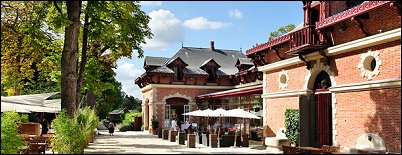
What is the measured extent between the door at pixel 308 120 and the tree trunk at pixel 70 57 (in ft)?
27.1

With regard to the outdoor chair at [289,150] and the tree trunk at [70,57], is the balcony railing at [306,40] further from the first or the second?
the tree trunk at [70,57]

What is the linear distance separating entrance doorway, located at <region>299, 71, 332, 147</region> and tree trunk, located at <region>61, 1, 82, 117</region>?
27.1 ft

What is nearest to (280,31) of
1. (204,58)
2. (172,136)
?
(204,58)

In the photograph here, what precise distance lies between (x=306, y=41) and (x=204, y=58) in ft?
65.2

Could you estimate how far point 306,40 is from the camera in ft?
49.4

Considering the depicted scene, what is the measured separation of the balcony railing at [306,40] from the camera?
47.8ft

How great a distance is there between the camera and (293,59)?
16.6m

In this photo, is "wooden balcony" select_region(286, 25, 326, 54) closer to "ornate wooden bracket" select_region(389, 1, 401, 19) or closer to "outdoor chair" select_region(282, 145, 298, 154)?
"ornate wooden bracket" select_region(389, 1, 401, 19)

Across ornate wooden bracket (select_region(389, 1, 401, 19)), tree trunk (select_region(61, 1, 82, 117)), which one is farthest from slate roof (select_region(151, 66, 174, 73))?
ornate wooden bracket (select_region(389, 1, 401, 19))

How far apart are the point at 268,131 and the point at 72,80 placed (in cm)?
877

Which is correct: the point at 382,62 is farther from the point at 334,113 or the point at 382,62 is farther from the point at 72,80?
the point at 72,80

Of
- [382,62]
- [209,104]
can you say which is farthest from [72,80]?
[209,104]

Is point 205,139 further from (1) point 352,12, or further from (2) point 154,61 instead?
(2) point 154,61

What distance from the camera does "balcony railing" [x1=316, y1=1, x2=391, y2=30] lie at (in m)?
11.7
